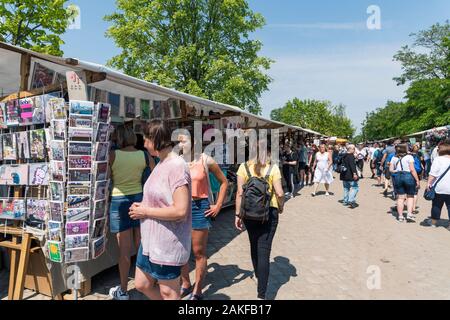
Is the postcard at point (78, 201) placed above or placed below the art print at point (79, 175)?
below

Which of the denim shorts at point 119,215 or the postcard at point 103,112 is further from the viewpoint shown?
the denim shorts at point 119,215

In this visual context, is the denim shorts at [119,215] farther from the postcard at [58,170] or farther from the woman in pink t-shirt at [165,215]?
the woman in pink t-shirt at [165,215]

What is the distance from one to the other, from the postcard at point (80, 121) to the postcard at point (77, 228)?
88cm

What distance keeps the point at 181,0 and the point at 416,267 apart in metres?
17.0

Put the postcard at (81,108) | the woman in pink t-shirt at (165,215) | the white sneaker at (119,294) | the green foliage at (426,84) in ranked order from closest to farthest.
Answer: the woman in pink t-shirt at (165,215) < the postcard at (81,108) < the white sneaker at (119,294) < the green foliage at (426,84)

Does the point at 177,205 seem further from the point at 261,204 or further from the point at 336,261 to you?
the point at 336,261

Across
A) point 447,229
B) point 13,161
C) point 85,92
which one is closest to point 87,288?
point 13,161

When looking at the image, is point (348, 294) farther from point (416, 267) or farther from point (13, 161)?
point (13, 161)

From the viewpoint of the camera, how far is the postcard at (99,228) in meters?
3.02

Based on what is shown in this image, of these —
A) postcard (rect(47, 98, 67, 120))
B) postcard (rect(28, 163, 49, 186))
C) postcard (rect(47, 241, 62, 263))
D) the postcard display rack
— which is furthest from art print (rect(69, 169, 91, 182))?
postcard (rect(47, 241, 62, 263))

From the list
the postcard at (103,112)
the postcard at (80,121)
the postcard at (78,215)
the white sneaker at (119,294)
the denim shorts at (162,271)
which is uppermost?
the postcard at (103,112)

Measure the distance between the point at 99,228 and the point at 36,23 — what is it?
37.5 feet

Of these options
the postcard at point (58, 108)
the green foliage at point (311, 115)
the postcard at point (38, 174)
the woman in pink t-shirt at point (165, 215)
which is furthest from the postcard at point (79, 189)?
the green foliage at point (311, 115)

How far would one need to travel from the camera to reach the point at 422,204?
8562mm
